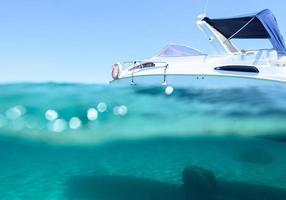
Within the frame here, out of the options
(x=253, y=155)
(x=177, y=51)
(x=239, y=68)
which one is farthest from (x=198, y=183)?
(x=253, y=155)

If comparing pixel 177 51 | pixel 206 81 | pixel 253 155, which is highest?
pixel 177 51

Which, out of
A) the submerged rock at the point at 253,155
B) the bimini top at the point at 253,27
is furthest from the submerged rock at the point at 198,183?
the bimini top at the point at 253,27

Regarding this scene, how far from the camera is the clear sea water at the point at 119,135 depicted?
841cm

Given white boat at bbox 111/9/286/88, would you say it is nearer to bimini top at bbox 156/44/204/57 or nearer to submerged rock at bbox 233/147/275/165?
bimini top at bbox 156/44/204/57

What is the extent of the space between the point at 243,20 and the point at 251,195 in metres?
5.88

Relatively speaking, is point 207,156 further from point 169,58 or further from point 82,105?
point 82,105

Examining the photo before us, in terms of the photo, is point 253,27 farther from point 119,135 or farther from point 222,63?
point 119,135

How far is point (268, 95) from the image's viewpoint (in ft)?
26.6

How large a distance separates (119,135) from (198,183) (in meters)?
2.88

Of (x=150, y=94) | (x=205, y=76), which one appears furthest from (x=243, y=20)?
(x=150, y=94)

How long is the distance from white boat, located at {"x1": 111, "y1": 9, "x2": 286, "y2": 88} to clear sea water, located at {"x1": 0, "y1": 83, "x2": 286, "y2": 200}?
366 mm

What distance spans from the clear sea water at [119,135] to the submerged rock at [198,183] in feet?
3.31

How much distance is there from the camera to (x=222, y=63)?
862cm

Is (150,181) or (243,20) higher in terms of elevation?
(243,20)
